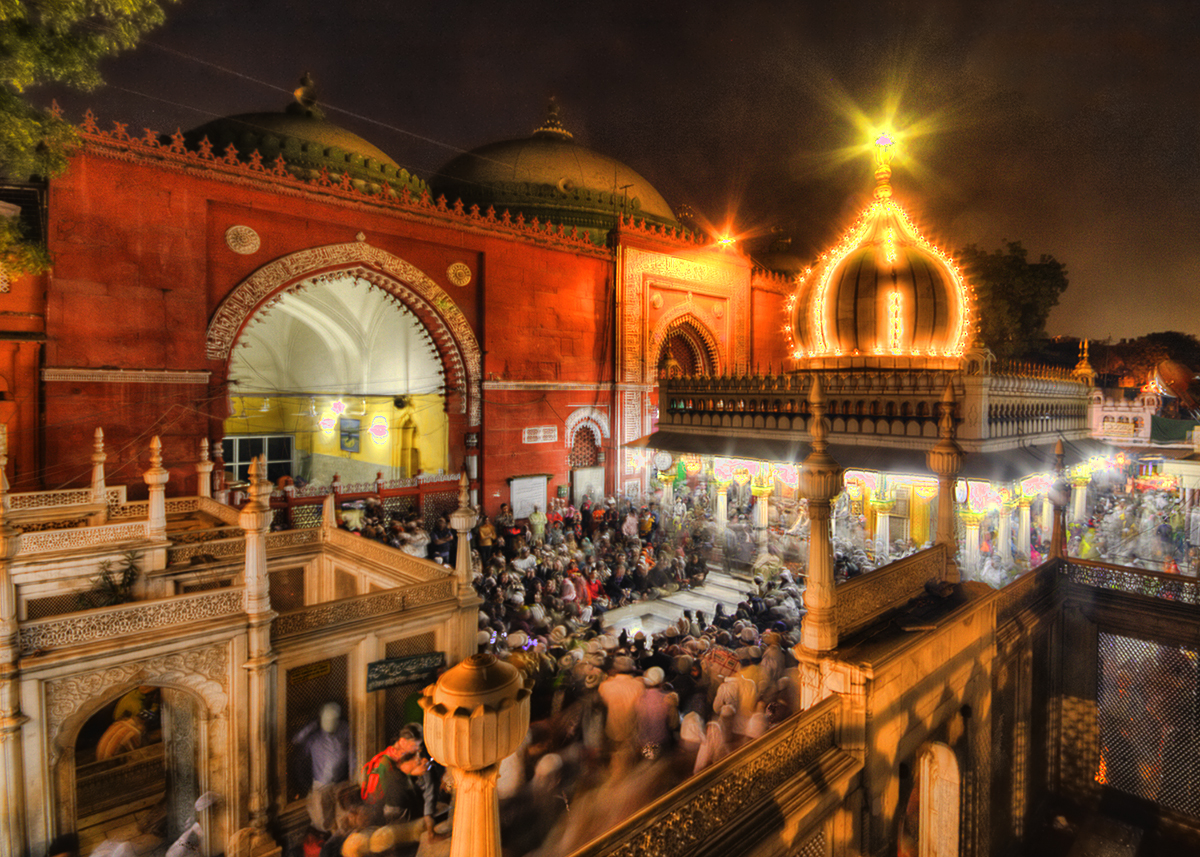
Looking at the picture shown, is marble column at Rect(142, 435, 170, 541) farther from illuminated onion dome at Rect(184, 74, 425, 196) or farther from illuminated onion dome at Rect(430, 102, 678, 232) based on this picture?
illuminated onion dome at Rect(430, 102, 678, 232)

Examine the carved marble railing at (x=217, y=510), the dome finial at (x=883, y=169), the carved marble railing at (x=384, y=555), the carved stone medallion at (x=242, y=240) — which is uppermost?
the dome finial at (x=883, y=169)

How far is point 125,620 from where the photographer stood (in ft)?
16.2

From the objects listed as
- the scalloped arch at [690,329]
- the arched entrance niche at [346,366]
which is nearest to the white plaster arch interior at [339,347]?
the arched entrance niche at [346,366]

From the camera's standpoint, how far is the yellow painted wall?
1617 centimetres

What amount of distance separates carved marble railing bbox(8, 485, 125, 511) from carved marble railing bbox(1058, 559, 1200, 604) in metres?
13.5

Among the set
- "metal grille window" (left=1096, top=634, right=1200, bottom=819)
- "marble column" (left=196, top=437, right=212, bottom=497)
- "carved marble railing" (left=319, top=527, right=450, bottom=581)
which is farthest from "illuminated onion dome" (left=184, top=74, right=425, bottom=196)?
"metal grille window" (left=1096, top=634, right=1200, bottom=819)

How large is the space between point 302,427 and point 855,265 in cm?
1704

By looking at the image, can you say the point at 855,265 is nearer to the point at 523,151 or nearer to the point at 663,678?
the point at 663,678

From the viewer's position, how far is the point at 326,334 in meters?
19.0

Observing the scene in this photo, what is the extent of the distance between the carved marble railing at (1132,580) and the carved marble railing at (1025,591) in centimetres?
25

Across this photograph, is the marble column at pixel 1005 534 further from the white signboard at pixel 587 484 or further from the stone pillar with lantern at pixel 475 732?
the stone pillar with lantern at pixel 475 732

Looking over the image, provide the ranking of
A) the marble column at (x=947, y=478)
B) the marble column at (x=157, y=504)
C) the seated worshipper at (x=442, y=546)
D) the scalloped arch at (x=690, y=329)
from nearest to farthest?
the marble column at (x=947, y=478) → the marble column at (x=157, y=504) → the seated worshipper at (x=442, y=546) → the scalloped arch at (x=690, y=329)

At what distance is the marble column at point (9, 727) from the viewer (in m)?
4.38

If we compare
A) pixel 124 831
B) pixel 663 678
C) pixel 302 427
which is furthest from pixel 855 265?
pixel 302 427
